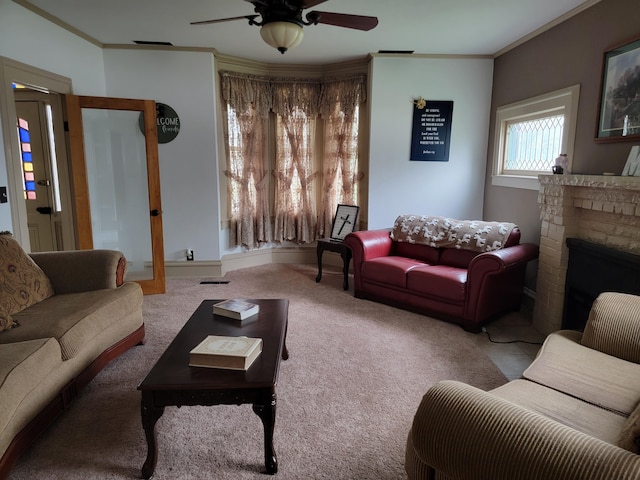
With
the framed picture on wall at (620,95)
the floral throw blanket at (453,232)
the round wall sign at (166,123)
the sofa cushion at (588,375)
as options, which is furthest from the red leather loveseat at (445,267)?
the round wall sign at (166,123)

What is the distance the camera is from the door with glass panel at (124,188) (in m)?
3.96

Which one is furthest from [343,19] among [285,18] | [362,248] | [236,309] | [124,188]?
[124,188]

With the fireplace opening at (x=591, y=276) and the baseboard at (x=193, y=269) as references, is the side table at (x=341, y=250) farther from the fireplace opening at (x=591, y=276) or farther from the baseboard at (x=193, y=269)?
the fireplace opening at (x=591, y=276)

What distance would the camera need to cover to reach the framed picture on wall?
8.77 feet

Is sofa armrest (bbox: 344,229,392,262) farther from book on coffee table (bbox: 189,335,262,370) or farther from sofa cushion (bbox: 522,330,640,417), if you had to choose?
book on coffee table (bbox: 189,335,262,370)

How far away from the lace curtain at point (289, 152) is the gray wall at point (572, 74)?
5.42ft

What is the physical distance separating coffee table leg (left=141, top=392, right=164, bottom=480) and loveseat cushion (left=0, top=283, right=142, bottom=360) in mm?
Answer: 712

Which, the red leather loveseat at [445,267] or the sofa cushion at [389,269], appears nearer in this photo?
the red leather loveseat at [445,267]

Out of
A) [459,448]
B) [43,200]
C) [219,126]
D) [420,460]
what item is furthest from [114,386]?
[219,126]

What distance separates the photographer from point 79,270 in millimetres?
2807

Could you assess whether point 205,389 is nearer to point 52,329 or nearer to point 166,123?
point 52,329

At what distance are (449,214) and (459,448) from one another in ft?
12.8

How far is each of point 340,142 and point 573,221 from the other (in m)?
2.82

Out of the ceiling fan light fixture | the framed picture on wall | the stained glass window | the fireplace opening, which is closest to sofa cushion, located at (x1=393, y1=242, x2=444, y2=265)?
the fireplace opening
